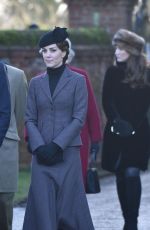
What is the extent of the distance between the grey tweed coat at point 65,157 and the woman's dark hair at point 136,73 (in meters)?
1.29

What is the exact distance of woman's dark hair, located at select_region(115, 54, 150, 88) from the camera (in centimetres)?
981

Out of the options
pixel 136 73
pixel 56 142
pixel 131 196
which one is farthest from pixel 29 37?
pixel 56 142

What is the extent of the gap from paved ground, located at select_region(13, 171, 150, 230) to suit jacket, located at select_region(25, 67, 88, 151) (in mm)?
2010

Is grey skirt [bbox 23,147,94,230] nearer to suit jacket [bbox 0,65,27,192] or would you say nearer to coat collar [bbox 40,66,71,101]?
suit jacket [bbox 0,65,27,192]

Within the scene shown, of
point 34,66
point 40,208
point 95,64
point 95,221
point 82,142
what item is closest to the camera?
point 40,208

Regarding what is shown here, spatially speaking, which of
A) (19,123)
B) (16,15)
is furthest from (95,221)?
(16,15)

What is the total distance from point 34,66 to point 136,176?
5.72 m

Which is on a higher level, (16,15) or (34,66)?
(34,66)

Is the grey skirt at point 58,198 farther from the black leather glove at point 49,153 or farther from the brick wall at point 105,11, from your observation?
the brick wall at point 105,11

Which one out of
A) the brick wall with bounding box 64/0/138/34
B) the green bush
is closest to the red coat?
the green bush

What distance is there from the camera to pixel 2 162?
8.61 meters

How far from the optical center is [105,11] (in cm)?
1781

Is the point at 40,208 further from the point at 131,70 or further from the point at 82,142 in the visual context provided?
the point at 131,70

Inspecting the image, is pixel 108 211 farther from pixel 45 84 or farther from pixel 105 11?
pixel 105 11
